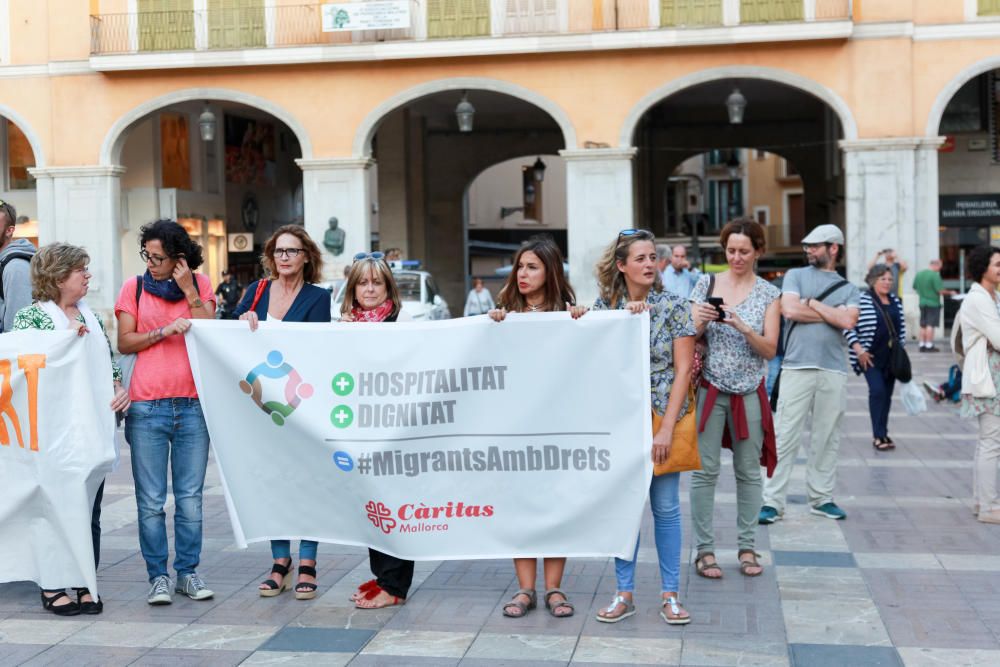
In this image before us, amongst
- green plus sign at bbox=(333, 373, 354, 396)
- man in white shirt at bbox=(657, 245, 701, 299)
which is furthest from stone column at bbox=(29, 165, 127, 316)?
green plus sign at bbox=(333, 373, 354, 396)

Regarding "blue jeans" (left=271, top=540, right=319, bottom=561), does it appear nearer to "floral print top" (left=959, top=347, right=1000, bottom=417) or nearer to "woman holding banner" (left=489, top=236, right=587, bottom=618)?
"woman holding banner" (left=489, top=236, right=587, bottom=618)

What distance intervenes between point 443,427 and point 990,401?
420 cm

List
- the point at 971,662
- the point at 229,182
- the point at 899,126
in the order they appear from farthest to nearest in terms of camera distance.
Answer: the point at 229,182 → the point at 899,126 → the point at 971,662

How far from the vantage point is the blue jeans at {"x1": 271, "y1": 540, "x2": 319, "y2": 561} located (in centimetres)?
676

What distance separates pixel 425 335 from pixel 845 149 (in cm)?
2110

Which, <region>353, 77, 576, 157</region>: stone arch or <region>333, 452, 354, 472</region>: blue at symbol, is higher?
<region>353, 77, 576, 157</region>: stone arch

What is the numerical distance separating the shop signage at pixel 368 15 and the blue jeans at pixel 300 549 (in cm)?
2084

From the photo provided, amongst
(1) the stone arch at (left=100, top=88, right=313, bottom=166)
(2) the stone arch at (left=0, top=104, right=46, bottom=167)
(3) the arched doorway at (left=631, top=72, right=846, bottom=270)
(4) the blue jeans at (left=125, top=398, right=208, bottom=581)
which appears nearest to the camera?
(4) the blue jeans at (left=125, top=398, right=208, bottom=581)

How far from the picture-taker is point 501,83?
27.0 m

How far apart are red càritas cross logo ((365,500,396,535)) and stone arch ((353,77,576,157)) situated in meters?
21.0

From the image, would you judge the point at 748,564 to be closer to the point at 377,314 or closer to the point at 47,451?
the point at 377,314

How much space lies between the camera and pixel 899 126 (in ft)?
84.4

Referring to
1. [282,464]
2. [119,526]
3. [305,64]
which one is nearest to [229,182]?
[305,64]

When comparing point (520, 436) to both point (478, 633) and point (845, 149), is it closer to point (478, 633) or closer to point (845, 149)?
point (478, 633)
